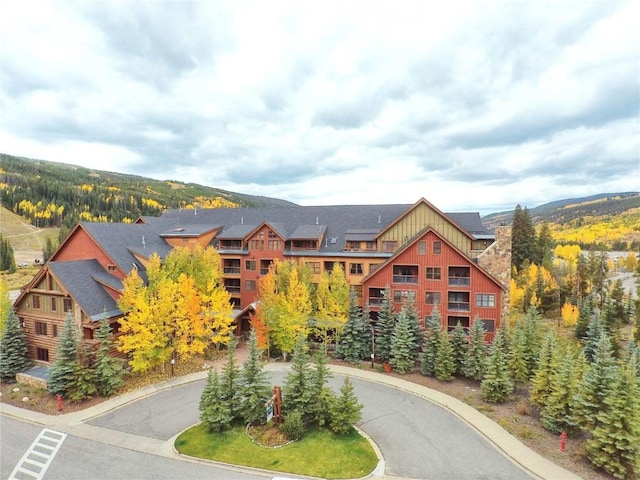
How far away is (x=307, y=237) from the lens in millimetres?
42438

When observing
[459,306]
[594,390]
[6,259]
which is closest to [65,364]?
[594,390]

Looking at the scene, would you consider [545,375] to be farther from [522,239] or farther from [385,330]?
[522,239]

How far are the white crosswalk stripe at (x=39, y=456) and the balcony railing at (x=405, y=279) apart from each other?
29.3 m

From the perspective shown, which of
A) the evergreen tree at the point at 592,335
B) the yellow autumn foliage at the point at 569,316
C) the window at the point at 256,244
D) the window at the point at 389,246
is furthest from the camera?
the yellow autumn foliage at the point at 569,316

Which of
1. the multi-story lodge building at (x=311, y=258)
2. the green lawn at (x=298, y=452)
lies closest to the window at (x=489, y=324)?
the multi-story lodge building at (x=311, y=258)

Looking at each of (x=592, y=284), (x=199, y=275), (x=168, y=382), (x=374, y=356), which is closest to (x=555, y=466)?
(x=374, y=356)

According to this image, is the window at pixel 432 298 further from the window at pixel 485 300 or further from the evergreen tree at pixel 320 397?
the evergreen tree at pixel 320 397

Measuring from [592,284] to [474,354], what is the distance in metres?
47.9

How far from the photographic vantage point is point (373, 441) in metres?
19.4

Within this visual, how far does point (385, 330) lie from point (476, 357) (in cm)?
785

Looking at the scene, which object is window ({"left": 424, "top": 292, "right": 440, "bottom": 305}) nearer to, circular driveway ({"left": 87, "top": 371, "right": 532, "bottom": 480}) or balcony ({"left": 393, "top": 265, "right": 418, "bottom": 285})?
balcony ({"left": 393, "top": 265, "right": 418, "bottom": 285})

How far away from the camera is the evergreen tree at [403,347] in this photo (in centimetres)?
2920

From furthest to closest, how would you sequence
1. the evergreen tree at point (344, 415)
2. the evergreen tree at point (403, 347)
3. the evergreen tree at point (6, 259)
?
the evergreen tree at point (6, 259)
the evergreen tree at point (403, 347)
the evergreen tree at point (344, 415)

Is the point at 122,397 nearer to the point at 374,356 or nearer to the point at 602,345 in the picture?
the point at 374,356
